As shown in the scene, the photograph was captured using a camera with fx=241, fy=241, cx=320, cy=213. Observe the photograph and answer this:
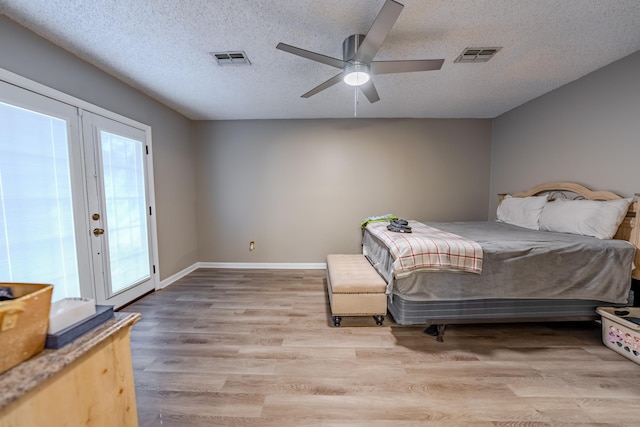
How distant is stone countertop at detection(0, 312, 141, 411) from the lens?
518 mm

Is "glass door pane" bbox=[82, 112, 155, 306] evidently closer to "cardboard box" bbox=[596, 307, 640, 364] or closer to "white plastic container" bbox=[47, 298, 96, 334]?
"white plastic container" bbox=[47, 298, 96, 334]

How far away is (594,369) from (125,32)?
14.1 feet

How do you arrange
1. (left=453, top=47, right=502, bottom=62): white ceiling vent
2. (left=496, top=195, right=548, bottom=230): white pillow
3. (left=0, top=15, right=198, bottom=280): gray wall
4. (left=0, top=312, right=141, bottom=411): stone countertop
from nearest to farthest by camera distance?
(left=0, top=312, right=141, bottom=411): stone countertop, (left=0, top=15, right=198, bottom=280): gray wall, (left=453, top=47, right=502, bottom=62): white ceiling vent, (left=496, top=195, right=548, bottom=230): white pillow

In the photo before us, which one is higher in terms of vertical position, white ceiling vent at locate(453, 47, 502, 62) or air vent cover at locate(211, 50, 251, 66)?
air vent cover at locate(211, 50, 251, 66)

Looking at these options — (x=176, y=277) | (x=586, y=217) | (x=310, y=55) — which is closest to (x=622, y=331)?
(x=586, y=217)

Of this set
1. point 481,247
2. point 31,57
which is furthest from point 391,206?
point 31,57

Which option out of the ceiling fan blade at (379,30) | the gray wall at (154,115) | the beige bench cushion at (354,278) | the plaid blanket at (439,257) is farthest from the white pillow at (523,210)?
the gray wall at (154,115)

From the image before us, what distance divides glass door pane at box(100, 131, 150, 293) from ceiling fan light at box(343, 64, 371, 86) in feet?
8.21

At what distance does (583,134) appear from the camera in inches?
103

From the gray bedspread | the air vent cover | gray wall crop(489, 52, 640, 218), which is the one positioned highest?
the air vent cover

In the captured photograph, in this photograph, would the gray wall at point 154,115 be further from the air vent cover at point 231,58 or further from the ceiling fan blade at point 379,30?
the ceiling fan blade at point 379,30

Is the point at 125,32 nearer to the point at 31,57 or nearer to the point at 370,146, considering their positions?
the point at 31,57

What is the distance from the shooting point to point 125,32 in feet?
6.25

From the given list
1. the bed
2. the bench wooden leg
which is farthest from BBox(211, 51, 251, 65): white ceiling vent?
the bench wooden leg
